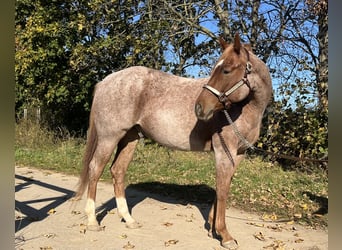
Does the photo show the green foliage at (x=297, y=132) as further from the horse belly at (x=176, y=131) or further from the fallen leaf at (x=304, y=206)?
the horse belly at (x=176, y=131)

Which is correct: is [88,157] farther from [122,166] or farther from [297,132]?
[297,132]

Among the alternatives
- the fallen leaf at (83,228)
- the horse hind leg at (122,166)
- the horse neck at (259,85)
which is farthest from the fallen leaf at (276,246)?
the fallen leaf at (83,228)

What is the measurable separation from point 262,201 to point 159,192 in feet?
6.04

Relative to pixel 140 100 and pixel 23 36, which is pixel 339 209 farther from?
pixel 23 36

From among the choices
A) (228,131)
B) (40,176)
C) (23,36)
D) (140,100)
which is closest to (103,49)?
(23,36)

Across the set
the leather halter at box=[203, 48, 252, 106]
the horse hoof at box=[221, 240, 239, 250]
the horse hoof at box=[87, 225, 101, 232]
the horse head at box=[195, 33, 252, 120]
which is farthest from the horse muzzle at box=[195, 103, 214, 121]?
the horse hoof at box=[87, 225, 101, 232]

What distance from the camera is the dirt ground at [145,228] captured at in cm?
384

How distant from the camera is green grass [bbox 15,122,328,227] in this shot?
17.0 ft

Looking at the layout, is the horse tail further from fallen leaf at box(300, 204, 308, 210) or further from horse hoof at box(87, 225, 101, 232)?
fallen leaf at box(300, 204, 308, 210)

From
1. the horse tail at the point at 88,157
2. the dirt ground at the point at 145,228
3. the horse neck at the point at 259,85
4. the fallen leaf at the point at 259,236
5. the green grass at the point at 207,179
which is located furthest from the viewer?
the green grass at the point at 207,179

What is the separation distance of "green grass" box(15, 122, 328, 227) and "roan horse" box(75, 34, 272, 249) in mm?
1459

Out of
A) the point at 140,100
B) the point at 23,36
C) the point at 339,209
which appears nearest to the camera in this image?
the point at 339,209

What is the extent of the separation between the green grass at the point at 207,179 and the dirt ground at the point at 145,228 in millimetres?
421

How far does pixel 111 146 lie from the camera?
14.3ft
